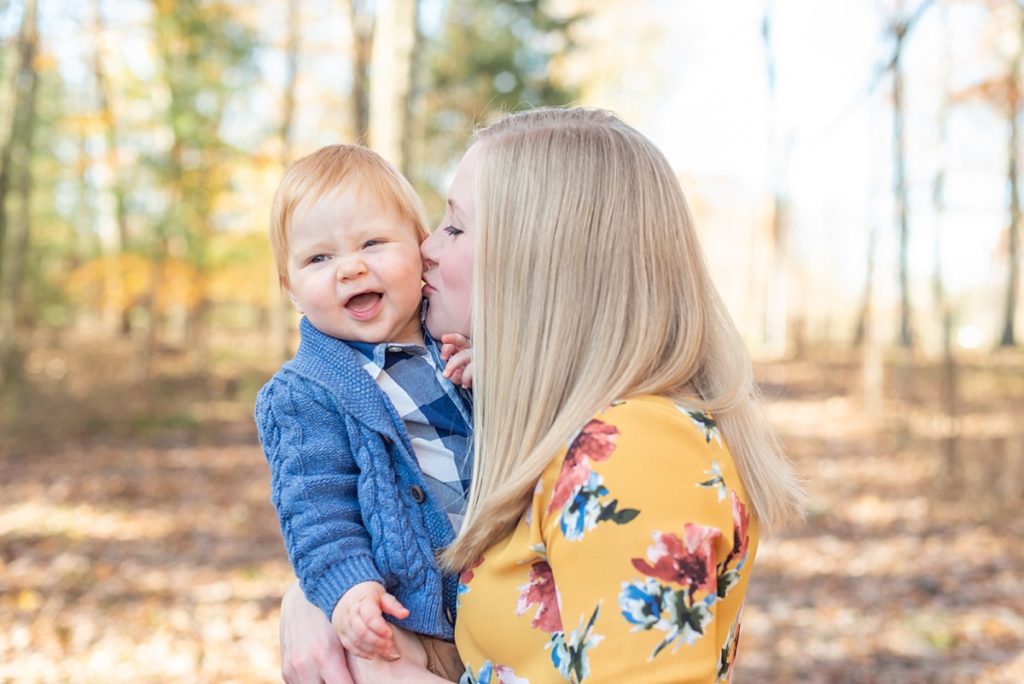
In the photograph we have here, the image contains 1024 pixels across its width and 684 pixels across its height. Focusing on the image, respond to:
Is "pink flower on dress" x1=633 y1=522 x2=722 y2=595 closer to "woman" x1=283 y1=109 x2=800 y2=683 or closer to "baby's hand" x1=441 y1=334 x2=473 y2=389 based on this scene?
"woman" x1=283 y1=109 x2=800 y2=683

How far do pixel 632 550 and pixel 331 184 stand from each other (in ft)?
3.61

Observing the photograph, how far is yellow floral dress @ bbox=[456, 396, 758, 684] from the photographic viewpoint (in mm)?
1299

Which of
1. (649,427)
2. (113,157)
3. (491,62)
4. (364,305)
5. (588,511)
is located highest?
(491,62)

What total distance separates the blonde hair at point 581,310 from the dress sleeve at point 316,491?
0.21 metres

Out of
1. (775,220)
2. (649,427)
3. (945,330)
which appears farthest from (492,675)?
(775,220)

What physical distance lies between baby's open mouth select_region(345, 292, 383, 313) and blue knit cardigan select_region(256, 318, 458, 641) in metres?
0.13

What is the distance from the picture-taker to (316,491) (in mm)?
1783

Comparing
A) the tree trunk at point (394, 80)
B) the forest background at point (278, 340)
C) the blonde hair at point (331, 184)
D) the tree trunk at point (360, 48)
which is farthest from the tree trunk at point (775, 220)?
the blonde hair at point (331, 184)

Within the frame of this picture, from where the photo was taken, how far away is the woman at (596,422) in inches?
52.2

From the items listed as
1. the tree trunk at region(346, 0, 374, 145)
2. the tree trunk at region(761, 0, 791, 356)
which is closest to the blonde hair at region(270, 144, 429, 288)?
the tree trunk at region(346, 0, 374, 145)

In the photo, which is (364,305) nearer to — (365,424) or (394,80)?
(365,424)

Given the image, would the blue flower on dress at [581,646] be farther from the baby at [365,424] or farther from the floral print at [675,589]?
the baby at [365,424]

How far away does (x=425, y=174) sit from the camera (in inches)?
647

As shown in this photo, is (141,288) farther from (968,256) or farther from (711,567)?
(968,256)
